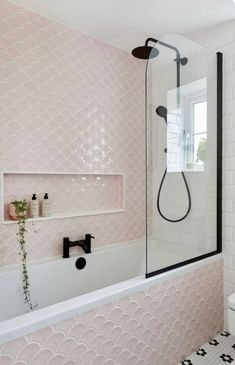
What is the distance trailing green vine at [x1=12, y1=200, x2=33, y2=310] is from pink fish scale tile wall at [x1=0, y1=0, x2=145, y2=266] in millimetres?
50

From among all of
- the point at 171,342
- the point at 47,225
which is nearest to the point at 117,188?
the point at 47,225

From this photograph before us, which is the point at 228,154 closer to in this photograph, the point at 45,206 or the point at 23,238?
the point at 45,206

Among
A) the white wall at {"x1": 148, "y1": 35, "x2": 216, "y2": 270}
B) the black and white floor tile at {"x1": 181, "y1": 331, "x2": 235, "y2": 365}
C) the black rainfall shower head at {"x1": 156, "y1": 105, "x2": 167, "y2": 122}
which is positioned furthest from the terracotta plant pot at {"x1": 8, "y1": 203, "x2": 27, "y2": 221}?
the black and white floor tile at {"x1": 181, "y1": 331, "x2": 235, "y2": 365}

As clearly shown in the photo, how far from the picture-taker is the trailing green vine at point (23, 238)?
206 cm

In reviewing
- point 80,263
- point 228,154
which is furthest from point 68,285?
point 228,154

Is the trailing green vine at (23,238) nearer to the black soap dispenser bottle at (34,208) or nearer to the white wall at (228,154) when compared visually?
the black soap dispenser bottle at (34,208)

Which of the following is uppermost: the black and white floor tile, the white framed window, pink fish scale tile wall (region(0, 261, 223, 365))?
the white framed window

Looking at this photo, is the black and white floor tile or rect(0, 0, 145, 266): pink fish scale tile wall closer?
the black and white floor tile

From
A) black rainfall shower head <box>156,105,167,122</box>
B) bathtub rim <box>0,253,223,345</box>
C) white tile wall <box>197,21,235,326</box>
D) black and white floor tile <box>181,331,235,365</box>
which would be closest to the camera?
bathtub rim <box>0,253,223,345</box>

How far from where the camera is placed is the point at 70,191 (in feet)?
8.29

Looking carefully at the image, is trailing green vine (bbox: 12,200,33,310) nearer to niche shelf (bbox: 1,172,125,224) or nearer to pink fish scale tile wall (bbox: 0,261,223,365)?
niche shelf (bbox: 1,172,125,224)

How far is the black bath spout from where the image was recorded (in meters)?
2.35

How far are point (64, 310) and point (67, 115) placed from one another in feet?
5.49

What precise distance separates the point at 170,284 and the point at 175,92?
1460 mm
